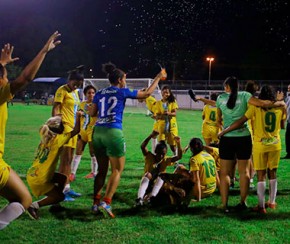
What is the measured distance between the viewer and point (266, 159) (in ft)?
22.9

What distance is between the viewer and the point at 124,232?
219 inches

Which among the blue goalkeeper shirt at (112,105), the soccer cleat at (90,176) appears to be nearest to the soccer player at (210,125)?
the soccer cleat at (90,176)

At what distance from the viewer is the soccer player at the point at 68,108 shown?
7645 mm

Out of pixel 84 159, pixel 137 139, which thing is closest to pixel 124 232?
pixel 84 159

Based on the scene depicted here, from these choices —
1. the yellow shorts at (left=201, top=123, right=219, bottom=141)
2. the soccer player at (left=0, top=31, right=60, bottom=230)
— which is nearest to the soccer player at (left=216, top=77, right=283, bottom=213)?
the soccer player at (left=0, top=31, right=60, bottom=230)

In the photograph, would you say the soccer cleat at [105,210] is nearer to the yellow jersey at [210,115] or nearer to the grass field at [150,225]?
the grass field at [150,225]

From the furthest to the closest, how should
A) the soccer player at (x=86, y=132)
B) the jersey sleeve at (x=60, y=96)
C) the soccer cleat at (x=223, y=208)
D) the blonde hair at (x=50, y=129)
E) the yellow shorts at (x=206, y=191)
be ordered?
the soccer player at (x=86, y=132), the jersey sleeve at (x=60, y=96), the yellow shorts at (x=206, y=191), the soccer cleat at (x=223, y=208), the blonde hair at (x=50, y=129)

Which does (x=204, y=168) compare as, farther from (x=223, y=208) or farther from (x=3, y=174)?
(x=3, y=174)

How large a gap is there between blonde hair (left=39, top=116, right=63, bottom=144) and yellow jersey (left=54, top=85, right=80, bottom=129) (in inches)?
63.4

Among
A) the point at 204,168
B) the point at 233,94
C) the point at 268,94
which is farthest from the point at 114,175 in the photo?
the point at 268,94

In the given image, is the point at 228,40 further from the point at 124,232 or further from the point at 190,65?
the point at 124,232

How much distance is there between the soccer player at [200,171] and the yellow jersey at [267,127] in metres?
0.93

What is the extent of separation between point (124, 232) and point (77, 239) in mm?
649

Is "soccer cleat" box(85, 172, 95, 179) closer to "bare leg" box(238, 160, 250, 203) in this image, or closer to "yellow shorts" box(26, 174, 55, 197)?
"yellow shorts" box(26, 174, 55, 197)
